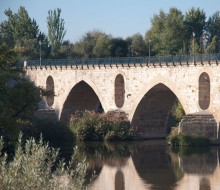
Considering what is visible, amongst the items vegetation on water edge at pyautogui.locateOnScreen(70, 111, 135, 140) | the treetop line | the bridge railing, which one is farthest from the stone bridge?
the treetop line

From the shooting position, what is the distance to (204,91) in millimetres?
38438

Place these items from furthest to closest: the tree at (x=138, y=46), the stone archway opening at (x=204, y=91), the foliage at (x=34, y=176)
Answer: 1. the tree at (x=138, y=46)
2. the stone archway opening at (x=204, y=91)
3. the foliage at (x=34, y=176)

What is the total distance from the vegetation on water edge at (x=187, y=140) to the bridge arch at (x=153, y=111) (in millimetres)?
5069

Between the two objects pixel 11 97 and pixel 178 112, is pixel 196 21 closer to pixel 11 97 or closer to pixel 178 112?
pixel 178 112

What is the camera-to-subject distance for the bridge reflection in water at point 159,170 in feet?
83.8

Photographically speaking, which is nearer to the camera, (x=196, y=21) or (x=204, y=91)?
(x=204, y=91)

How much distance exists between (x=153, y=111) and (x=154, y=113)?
0.42 feet

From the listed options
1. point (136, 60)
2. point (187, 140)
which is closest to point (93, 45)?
point (136, 60)

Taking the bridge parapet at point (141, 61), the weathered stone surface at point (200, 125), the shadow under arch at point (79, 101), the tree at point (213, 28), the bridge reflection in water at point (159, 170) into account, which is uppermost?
the tree at point (213, 28)

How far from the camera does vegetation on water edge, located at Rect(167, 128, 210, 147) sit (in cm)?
3619

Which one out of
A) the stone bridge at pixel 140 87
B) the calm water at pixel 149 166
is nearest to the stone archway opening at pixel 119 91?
the stone bridge at pixel 140 87

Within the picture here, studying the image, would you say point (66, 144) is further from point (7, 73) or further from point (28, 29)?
point (28, 29)

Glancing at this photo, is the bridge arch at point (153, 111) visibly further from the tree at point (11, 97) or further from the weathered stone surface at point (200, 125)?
the tree at point (11, 97)

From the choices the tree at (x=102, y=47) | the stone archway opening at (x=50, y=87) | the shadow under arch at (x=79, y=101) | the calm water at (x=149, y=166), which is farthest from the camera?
the tree at (x=102, y=47)
